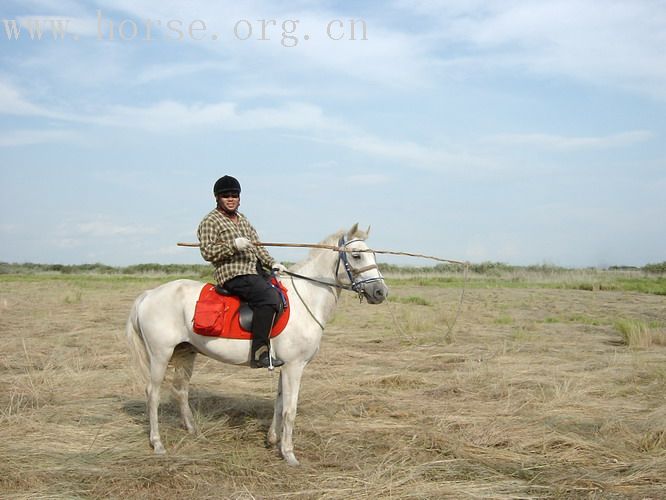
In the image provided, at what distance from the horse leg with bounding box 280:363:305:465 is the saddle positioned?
39 cm

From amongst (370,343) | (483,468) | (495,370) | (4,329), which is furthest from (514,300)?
(483,468)

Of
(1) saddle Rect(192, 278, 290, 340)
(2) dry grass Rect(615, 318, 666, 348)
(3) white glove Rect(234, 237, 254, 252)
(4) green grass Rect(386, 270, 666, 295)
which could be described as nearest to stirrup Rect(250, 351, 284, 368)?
(1) saddle Rect(192, 278, 290, 340)

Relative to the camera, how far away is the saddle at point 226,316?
5.85m

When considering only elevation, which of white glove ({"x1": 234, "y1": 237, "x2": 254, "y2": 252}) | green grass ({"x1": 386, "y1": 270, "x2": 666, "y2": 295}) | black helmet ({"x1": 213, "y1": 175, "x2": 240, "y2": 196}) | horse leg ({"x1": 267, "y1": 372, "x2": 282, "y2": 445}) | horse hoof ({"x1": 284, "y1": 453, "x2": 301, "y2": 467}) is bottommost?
horse hoof ({"x1": 284, "y1": 453, "x2": 301, "y2": 467})

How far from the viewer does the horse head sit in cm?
568

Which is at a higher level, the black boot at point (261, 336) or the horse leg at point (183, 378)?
the black boot at point (261, 336)

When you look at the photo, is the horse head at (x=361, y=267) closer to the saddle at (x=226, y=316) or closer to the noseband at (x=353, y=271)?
the noseband at (x=353, y=271)

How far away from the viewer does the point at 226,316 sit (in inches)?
233

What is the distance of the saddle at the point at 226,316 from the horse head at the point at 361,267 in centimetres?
71

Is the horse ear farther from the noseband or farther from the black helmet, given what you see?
the black helmet

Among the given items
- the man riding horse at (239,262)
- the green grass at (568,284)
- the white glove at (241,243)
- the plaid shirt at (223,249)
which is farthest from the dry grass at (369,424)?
the green grass at (568,284)

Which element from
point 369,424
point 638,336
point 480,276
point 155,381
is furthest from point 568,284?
point 155,381

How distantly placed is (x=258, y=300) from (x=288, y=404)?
105 cm

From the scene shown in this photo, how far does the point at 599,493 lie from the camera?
4902mm
